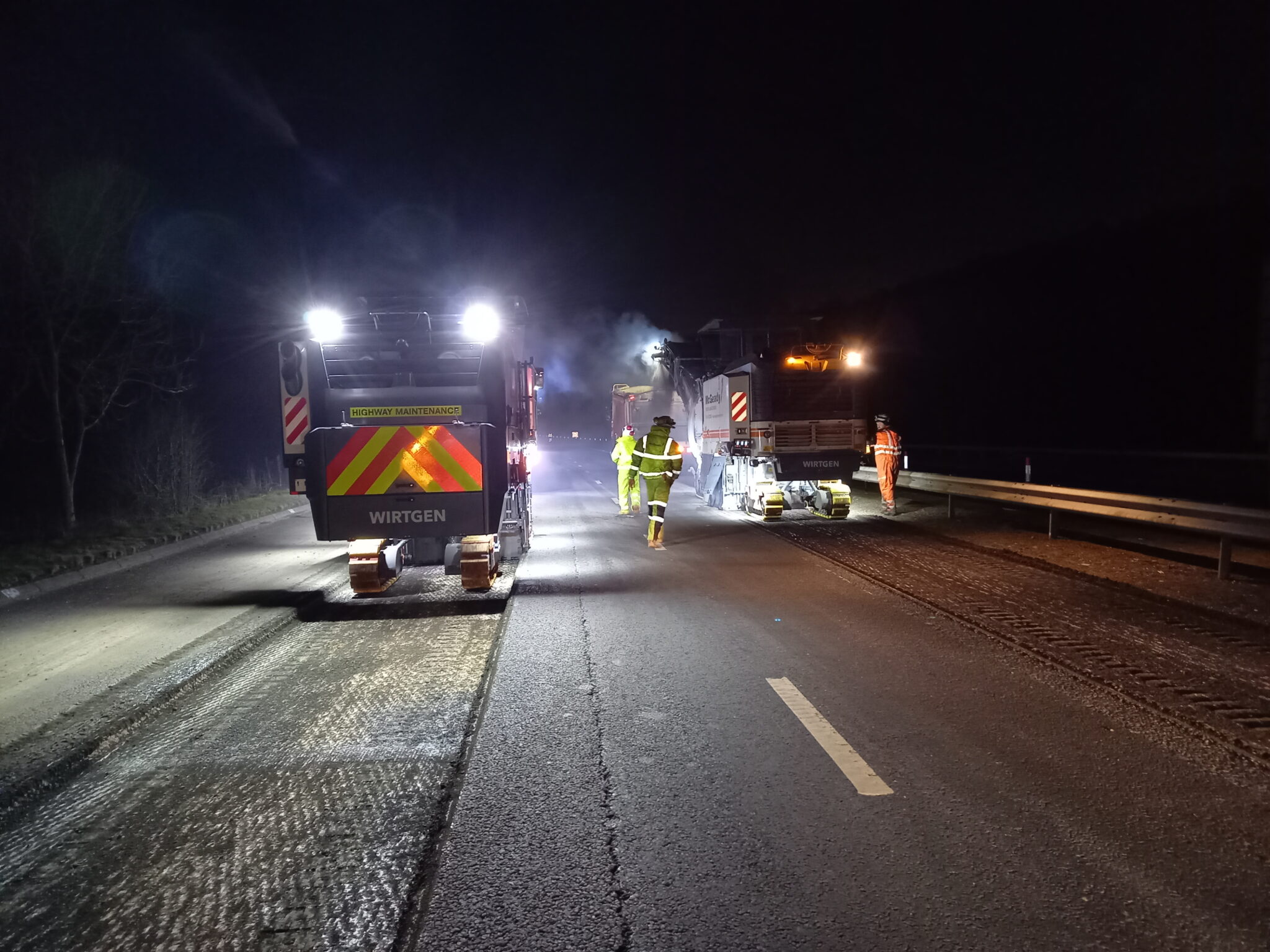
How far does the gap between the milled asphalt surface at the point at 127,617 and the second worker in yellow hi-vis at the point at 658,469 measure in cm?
444

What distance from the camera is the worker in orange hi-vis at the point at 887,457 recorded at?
16656 mm

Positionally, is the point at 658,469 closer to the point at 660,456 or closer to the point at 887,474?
the point at 660,456

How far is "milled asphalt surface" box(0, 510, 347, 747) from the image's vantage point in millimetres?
6105

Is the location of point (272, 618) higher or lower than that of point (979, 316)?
lower

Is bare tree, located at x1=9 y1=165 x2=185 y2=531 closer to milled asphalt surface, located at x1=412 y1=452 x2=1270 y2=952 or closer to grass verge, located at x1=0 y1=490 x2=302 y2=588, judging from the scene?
grass verge, located at x1=0 y1=490 x2=302 y2=588

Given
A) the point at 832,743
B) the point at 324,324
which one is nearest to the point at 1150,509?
the point at 832,743

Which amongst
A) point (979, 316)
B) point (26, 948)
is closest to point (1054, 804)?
point (26, 948)

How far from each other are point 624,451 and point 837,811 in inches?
546

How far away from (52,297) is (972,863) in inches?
637

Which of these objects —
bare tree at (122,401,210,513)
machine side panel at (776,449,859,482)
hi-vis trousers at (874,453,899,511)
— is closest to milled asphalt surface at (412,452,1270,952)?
machine side panel at (776,449,859,482)

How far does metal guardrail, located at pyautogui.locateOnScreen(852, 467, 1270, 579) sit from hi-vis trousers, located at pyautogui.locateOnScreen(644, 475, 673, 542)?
5456 mm

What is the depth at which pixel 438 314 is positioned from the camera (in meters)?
9.91

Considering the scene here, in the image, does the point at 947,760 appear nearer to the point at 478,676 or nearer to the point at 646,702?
the point at 646,702

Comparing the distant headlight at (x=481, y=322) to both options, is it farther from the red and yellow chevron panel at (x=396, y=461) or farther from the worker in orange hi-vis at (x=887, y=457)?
the worker in orange hi-vis at (x=887, y=457)
